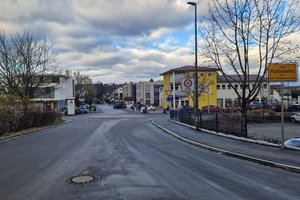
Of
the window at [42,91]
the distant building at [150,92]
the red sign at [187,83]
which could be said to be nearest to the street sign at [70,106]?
the window at [42,91]

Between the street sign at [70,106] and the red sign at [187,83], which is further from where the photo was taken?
the street sign at [70,106]

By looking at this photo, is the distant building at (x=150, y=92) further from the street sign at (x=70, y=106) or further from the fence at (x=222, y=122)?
the fence at (x=222, y=122)

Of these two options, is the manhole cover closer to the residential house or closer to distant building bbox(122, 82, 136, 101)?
the residential house

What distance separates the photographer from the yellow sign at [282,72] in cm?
1365

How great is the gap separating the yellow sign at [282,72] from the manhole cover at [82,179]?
328 inches

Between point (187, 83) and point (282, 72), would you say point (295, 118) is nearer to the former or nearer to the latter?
point (187, 83)

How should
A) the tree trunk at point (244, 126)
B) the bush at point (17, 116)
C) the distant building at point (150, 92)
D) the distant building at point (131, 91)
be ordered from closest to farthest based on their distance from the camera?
the tree trunk at point (244, 126) → the bush at point (17, 116) → the distant building at point (150, 92) → the distant building at point (131, 91)

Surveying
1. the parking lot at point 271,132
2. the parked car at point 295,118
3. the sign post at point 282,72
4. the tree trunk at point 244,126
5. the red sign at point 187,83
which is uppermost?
the red sign at point 187,83

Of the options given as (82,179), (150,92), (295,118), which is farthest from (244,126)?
(150,92)

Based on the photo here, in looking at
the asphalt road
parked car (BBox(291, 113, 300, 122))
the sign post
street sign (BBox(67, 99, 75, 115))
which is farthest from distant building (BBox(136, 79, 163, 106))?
the asphalt road

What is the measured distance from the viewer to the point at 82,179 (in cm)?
860

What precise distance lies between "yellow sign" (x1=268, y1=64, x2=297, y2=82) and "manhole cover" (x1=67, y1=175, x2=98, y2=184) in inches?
328

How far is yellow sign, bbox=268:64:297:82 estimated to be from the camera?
13.6 m

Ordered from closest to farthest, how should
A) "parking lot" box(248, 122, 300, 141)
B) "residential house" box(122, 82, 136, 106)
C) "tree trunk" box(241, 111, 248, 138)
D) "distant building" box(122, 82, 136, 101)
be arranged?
"tree trunk" box(241, 111, 248, 138) < "parking lot" box(248, 122, 300, 141) < "residential house" box(122, 82, 136, 106) < "distant building" box(122, 82, 136, 101)
